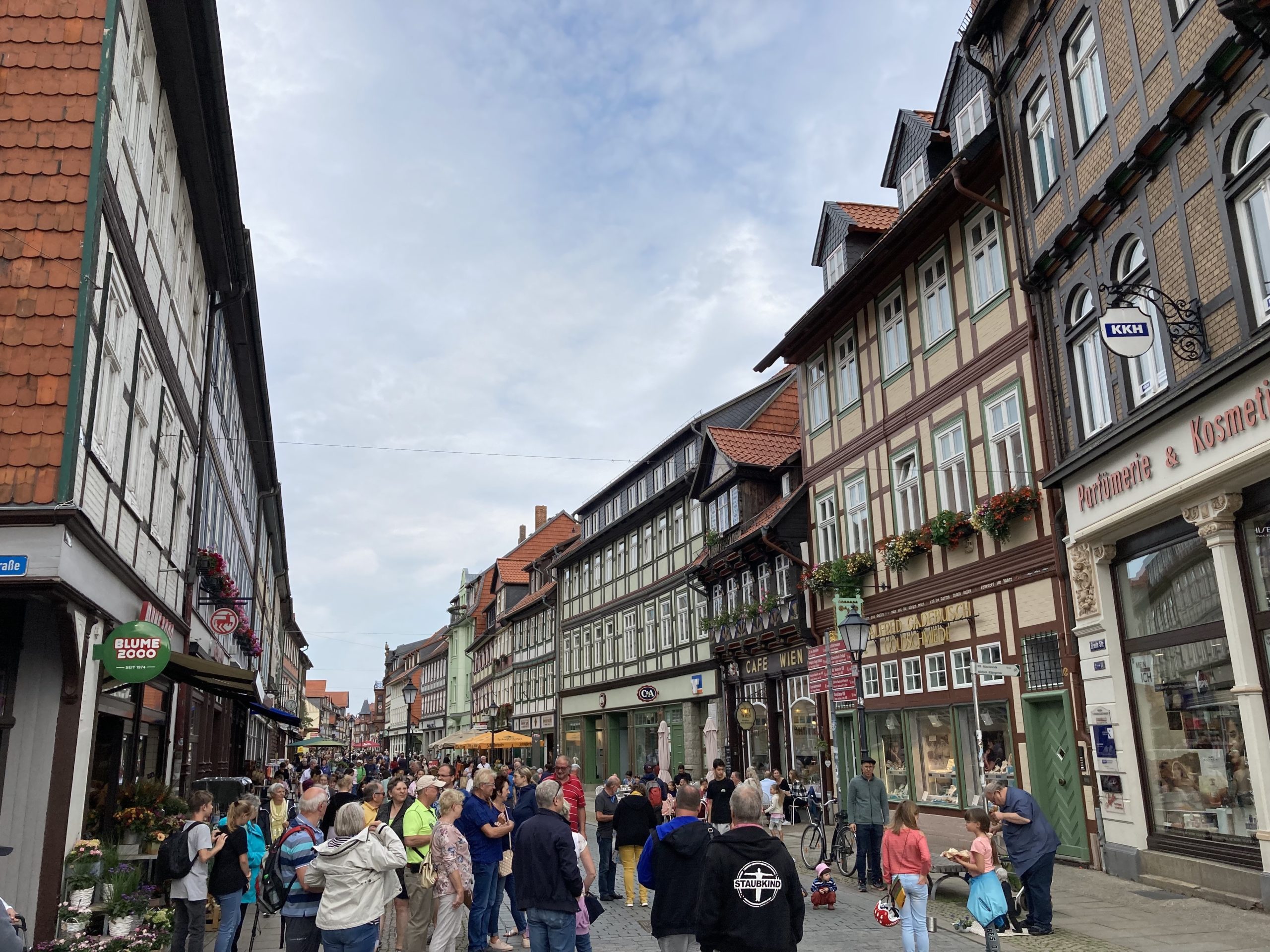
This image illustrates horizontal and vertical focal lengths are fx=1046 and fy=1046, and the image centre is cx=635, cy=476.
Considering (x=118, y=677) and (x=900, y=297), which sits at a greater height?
(x=900, y=297)

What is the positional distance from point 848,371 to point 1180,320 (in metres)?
11.4

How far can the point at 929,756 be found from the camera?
19.6 metres

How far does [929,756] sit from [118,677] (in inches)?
560

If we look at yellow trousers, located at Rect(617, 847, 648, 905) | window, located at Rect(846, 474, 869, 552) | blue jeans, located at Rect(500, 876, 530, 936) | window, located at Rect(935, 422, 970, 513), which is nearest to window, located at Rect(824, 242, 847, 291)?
window, located at Rect(846, 474, 869, 552)

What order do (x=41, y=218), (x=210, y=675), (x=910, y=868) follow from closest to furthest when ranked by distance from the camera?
(x=910, y=868) < (x=41, y=218) < (x=210, y=675)

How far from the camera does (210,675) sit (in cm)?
1430

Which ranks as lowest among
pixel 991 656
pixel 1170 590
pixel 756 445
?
pixel 991 656

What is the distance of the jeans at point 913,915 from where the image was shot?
350 inches

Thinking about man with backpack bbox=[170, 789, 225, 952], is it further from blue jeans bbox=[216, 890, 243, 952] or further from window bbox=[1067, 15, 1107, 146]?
window bbox=[1067, 15, 1107, 146]

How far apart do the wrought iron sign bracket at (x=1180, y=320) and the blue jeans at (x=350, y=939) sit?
34.2 feet

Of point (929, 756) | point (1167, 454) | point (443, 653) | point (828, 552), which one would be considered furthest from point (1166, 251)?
point (443, 653)

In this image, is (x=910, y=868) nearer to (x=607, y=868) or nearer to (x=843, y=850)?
(x=607, y=868)

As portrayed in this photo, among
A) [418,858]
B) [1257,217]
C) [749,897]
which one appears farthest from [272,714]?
[1257,217]

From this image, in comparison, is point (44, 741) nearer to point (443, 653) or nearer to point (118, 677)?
point (118, 677)
